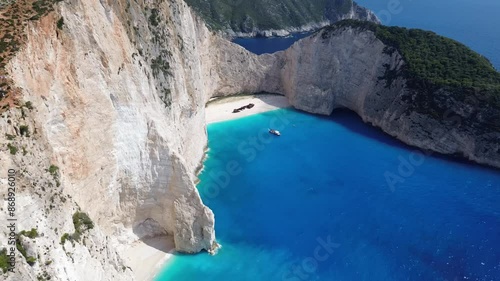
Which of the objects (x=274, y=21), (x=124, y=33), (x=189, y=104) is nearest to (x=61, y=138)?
(x=124, y=33)

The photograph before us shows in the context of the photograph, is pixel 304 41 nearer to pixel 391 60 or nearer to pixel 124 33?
pixel 391 60

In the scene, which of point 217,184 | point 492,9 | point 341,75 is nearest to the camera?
point 217,184

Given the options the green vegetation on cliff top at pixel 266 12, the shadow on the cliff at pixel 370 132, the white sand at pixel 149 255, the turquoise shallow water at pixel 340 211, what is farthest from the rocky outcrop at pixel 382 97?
the green vegetation on cliff top at pixel 266 12

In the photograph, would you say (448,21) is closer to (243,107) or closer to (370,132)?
(370,132)

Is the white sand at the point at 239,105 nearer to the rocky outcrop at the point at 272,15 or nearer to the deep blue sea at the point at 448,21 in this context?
the deep blue sea at the point at 448,21

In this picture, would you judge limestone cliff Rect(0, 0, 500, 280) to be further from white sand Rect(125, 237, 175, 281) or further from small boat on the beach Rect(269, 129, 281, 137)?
small boat on the beach Rect(269, 129, 281, 137)

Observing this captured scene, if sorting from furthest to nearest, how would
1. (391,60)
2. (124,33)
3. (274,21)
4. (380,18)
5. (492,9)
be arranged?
(492,9) < (380,18) < (274,21) < (391,60) < (124,33)
